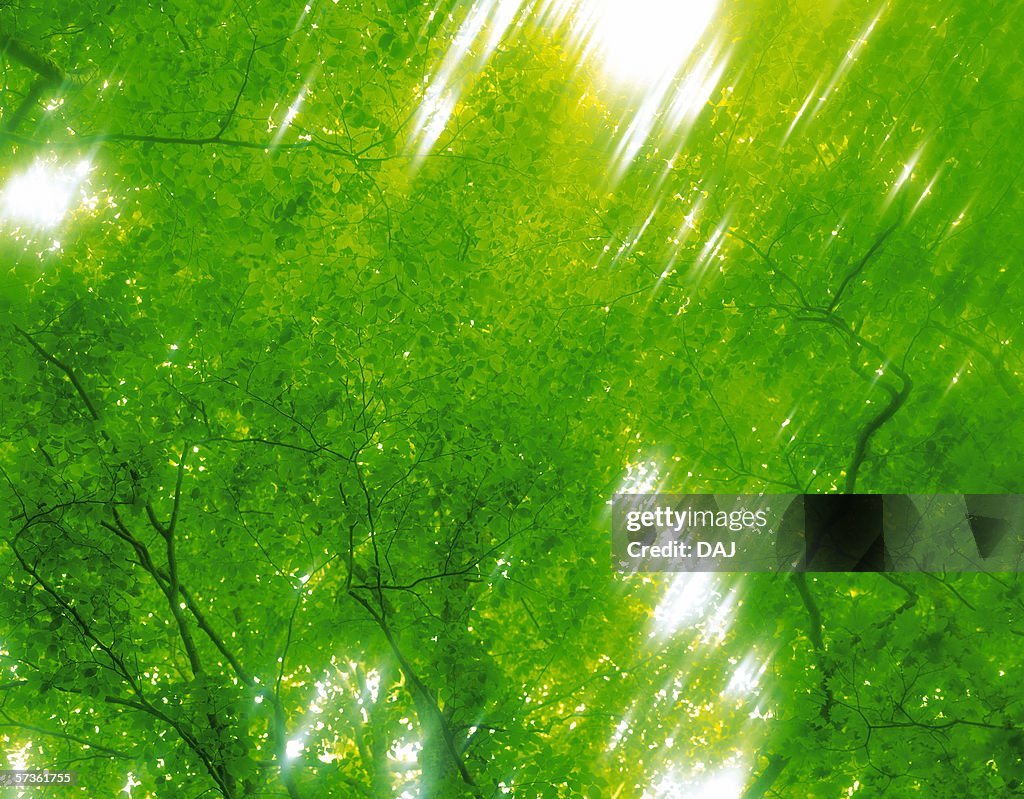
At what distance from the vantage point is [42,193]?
6484mm

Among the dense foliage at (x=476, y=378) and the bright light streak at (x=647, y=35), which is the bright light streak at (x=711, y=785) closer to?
the dense foliage at (x=476, y=378)

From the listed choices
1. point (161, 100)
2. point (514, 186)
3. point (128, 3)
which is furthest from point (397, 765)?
point (128, 3)

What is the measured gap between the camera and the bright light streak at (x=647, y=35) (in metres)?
7.64

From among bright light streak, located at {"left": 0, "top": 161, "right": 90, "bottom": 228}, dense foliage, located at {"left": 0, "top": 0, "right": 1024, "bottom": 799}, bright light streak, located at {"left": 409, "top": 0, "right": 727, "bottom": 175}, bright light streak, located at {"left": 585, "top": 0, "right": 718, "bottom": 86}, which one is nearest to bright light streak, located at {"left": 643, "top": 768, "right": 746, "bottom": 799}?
dense foliage, located at {"left": 0, "top": 0, "right": 1024, "bottom": 799}

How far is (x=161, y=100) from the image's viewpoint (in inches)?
228

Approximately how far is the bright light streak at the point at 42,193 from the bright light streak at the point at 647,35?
456cm

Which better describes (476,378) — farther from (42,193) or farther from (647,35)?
(647,35)

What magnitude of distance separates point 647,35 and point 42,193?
5182mm

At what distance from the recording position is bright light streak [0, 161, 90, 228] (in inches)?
255

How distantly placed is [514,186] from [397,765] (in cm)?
498

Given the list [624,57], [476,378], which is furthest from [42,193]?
[624,57]

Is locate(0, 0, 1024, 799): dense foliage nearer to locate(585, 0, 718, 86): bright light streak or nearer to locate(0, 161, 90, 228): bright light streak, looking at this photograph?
locate(0, 161, 90, 228): bright light streak

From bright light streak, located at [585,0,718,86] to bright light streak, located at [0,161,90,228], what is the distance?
456 cm

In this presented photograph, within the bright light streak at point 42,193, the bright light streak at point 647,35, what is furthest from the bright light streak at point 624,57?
the bright light streak at point 42,193
